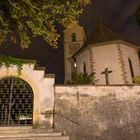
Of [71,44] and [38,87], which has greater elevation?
[71,44]

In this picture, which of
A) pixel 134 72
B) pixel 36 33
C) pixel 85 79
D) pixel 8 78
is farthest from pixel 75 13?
pixel 134 72

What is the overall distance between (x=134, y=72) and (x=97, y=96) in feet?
51.3

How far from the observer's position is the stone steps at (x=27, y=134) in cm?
884

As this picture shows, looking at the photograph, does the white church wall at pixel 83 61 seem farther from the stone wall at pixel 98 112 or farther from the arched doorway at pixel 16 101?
the arched doorway at pixel 16 101

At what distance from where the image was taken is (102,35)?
28844mm

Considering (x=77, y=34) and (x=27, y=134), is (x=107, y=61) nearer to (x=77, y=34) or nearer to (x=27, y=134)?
(x=77, y=34)

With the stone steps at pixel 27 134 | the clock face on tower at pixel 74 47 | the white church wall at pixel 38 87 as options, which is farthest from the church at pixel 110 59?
the stone steps at pixel 27 134

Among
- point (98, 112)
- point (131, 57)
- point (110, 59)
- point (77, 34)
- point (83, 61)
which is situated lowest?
point (98, 112)

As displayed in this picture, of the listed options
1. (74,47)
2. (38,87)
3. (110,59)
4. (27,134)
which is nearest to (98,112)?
(38,87)

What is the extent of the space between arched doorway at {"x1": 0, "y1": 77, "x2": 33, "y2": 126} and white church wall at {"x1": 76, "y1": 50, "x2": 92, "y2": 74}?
50.4 ft

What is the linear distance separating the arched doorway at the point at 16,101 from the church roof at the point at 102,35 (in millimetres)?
17713

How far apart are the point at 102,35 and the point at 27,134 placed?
22190 mm

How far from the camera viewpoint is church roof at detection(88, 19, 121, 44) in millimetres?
27430

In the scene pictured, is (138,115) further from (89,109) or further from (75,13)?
(75,13)
